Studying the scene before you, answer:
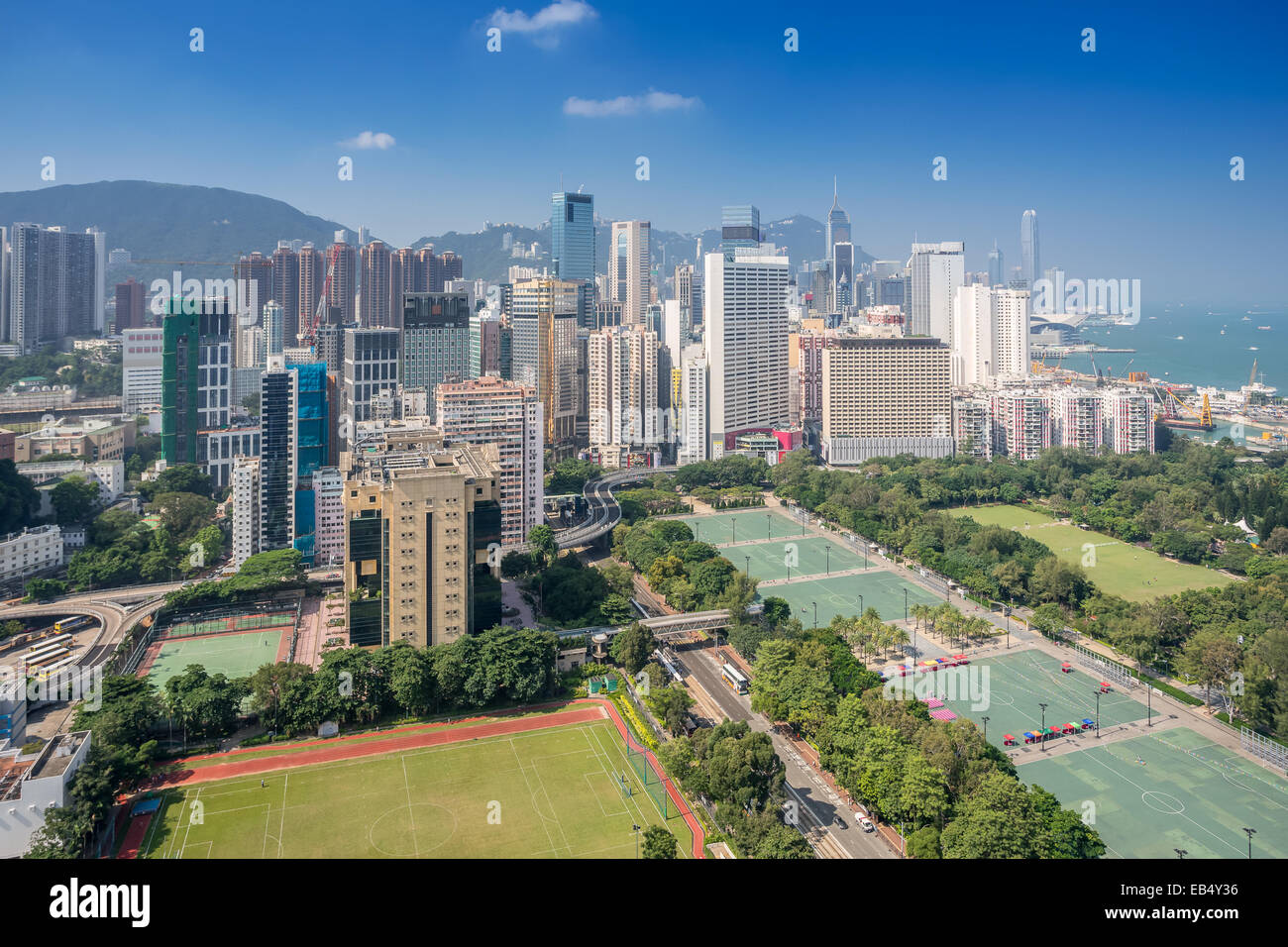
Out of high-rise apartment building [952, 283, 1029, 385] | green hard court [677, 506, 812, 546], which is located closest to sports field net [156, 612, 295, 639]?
green hard court [677, 506, 812, 546]

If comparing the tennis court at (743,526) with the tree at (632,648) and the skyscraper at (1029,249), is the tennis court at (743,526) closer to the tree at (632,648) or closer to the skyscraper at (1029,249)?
the tree at (632,648)

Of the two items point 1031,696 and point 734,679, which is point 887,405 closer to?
point 1031,696

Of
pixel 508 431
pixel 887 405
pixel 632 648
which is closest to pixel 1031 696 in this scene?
pixel 632 648

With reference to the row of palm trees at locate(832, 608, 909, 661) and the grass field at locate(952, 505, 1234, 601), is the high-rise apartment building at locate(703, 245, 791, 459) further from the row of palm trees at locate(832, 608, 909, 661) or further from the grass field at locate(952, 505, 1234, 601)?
the row of palm trees at locate(832, 608, 909, 661)

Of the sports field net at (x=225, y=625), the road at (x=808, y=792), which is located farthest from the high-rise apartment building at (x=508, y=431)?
the road at (x=808, y=792)

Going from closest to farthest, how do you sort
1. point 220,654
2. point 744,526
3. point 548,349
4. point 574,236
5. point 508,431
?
point 220,654, point 508,431, point 744,526, point 548,349, point 574,236

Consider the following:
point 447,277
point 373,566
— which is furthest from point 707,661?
point 447,277

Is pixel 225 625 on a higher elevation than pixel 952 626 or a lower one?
lower
